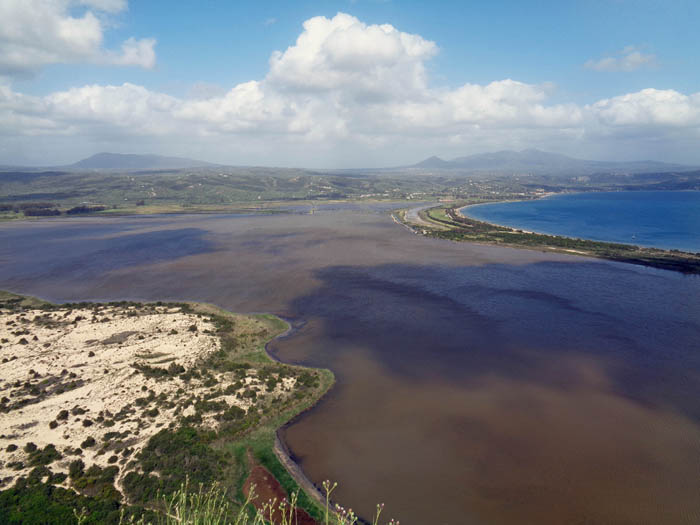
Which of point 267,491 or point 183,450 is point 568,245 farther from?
point 183,450

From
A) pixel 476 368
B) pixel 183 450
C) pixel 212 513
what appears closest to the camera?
pixel 212 513

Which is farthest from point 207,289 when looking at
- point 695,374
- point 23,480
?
point 695,374

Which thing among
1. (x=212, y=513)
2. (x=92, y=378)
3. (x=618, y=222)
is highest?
(x=618, y=222)

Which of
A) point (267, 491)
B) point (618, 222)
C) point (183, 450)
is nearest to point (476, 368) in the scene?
point (267, 491)

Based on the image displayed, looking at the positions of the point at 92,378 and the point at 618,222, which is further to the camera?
the point at 618,222

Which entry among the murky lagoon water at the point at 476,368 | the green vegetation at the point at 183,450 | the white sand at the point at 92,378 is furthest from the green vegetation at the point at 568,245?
the white sand at the point at 92,378

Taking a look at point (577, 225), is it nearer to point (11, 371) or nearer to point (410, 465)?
point (410, 465)

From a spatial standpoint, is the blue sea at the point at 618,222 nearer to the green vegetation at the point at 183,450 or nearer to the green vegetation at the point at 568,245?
the green vegetation at the point at 568,245

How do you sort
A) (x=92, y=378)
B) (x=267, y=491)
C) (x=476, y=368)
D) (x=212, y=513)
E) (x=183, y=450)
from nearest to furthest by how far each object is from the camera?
1. (x=212, y=513)
2. (x=267, y=491)
3. (x=183, y=450)
4. (x=92, y=378)
5. (x=476, y=368)
